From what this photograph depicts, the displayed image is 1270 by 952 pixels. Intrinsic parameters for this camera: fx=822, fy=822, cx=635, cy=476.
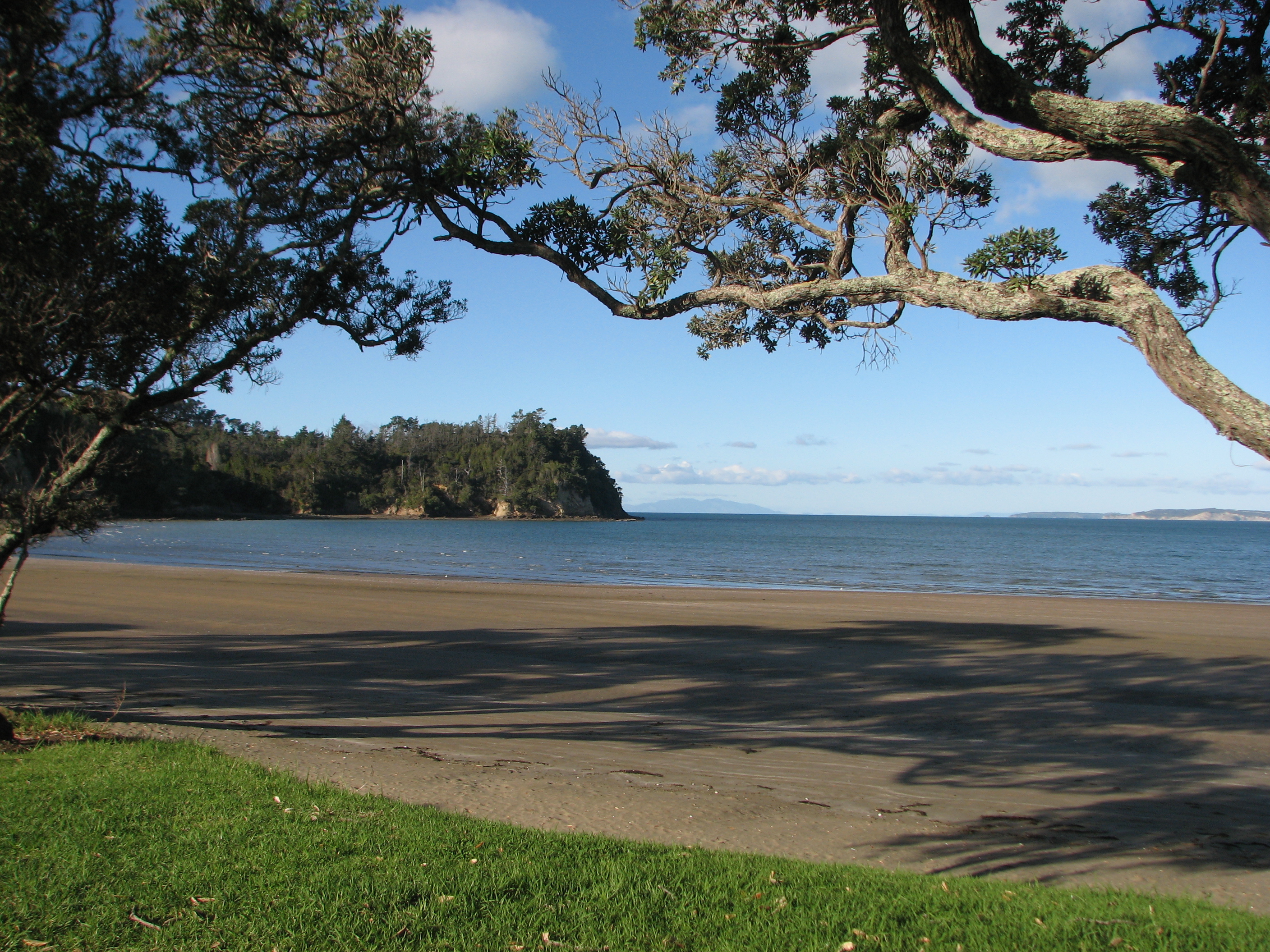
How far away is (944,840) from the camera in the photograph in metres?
5.68

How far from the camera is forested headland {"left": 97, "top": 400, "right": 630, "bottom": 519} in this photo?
395 feet

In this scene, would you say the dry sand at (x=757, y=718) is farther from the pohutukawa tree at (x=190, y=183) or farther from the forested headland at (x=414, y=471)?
the forested headland at (x=414, y=471)

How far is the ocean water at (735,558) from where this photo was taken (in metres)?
33.7

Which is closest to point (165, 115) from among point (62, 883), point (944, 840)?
point (62, 883)

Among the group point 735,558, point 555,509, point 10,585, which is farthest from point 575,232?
point 555,509

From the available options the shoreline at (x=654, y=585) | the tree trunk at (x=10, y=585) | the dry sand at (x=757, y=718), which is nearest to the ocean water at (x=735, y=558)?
the shoreline at (x=654, y=585)

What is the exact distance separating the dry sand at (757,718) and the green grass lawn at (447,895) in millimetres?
910

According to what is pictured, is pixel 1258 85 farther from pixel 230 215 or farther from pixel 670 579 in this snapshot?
pixel 670 579

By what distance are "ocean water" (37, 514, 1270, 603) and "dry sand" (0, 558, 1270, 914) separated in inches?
123

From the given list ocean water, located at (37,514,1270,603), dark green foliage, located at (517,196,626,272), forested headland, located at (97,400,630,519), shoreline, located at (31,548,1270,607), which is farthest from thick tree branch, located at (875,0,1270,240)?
forested headland, located at (97,400,630,519)

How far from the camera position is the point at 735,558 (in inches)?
2036

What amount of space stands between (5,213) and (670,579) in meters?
29.6

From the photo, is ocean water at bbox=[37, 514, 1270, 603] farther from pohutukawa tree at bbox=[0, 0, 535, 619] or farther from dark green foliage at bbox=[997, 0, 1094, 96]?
dark green foliage at bbox=[997, 0, 1094, 96]

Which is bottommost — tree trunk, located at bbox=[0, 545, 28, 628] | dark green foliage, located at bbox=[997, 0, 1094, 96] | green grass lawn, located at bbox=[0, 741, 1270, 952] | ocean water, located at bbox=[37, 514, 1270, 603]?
ocean water, located at bbox=[37, 514, 1270, 603]
